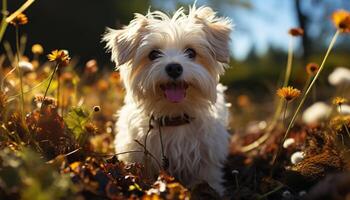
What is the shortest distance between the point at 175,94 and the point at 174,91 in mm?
25

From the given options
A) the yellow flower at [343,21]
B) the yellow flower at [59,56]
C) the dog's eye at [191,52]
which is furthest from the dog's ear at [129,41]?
the yellow flower at [343,21]

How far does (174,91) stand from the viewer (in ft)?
12.7

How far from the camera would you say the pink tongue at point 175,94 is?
12.7 feet

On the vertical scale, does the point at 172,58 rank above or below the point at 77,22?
above

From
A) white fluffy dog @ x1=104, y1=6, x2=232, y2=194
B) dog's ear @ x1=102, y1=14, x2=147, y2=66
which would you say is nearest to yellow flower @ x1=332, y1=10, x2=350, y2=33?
white fluffy dog @ x1=104, y1=6, x2=232, y2=194

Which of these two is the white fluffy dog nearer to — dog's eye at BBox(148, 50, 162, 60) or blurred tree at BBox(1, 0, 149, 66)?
dog's eye at BBox(148, 50, 162, 60)

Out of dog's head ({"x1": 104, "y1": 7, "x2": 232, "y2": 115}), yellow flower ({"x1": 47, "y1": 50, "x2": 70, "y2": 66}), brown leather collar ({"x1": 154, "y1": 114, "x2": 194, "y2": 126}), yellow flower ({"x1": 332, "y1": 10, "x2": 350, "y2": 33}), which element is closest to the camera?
yellow flower ({"x1": 47, "y1": 50, "x2": 70, "y2": 66})

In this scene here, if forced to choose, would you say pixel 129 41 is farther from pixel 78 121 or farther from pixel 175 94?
pixel 78 121

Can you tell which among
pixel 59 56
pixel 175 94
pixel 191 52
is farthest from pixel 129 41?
pixel 59 56

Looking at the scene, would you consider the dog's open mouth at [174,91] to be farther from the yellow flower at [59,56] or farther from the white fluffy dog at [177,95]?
the yellow flower at [59,56]

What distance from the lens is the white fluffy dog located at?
12.9 ft

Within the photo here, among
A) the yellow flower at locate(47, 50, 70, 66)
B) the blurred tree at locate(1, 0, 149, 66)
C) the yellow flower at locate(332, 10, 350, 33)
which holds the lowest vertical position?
the blurred tree at locate(1, 0, 149, 66)

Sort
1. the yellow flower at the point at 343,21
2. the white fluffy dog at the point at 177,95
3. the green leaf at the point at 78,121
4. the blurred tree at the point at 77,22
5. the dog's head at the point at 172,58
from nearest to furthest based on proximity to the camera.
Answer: the yellow flower at the point at 343,21 → the green leaf at the point at 78,121 → the dog's head at the point at 172,58 → the white fluffy dog at the point at 177,95 → the blurred tree at the point at 77,22

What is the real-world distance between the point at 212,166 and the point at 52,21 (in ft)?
50.9
